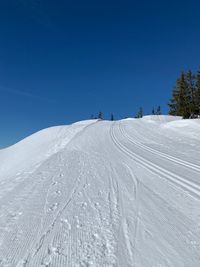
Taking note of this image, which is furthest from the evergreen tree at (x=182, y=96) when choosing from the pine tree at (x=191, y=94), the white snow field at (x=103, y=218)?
the white snow field at (x=103, y=218)

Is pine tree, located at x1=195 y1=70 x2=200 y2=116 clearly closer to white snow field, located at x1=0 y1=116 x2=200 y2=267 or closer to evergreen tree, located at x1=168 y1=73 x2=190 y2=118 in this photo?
evergreen tree, located at x1=168 y1=73 x2=190 y2=118

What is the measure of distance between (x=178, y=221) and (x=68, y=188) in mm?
2696

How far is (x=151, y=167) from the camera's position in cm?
708

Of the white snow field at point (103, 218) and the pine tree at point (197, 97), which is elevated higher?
the pine tree at point (197, 97)

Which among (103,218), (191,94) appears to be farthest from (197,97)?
(103,218)

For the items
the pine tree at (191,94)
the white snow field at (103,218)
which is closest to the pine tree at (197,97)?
the pine tree at (191,94)

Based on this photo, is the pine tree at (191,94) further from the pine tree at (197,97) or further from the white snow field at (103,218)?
the white snow field at (103,218)

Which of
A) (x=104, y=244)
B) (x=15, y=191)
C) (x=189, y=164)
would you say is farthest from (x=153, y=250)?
(x=189, y=164)

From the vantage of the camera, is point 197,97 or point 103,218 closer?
point 103,218

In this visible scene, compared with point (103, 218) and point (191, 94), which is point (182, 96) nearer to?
point (191, 94)

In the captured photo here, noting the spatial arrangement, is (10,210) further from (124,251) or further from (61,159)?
(61,159)

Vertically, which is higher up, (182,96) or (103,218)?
(182,96)

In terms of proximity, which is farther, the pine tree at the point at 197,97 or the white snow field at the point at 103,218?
the pine tree at the point at 197,97

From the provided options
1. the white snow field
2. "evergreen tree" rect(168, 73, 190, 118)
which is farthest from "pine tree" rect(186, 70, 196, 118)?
the white snow field
